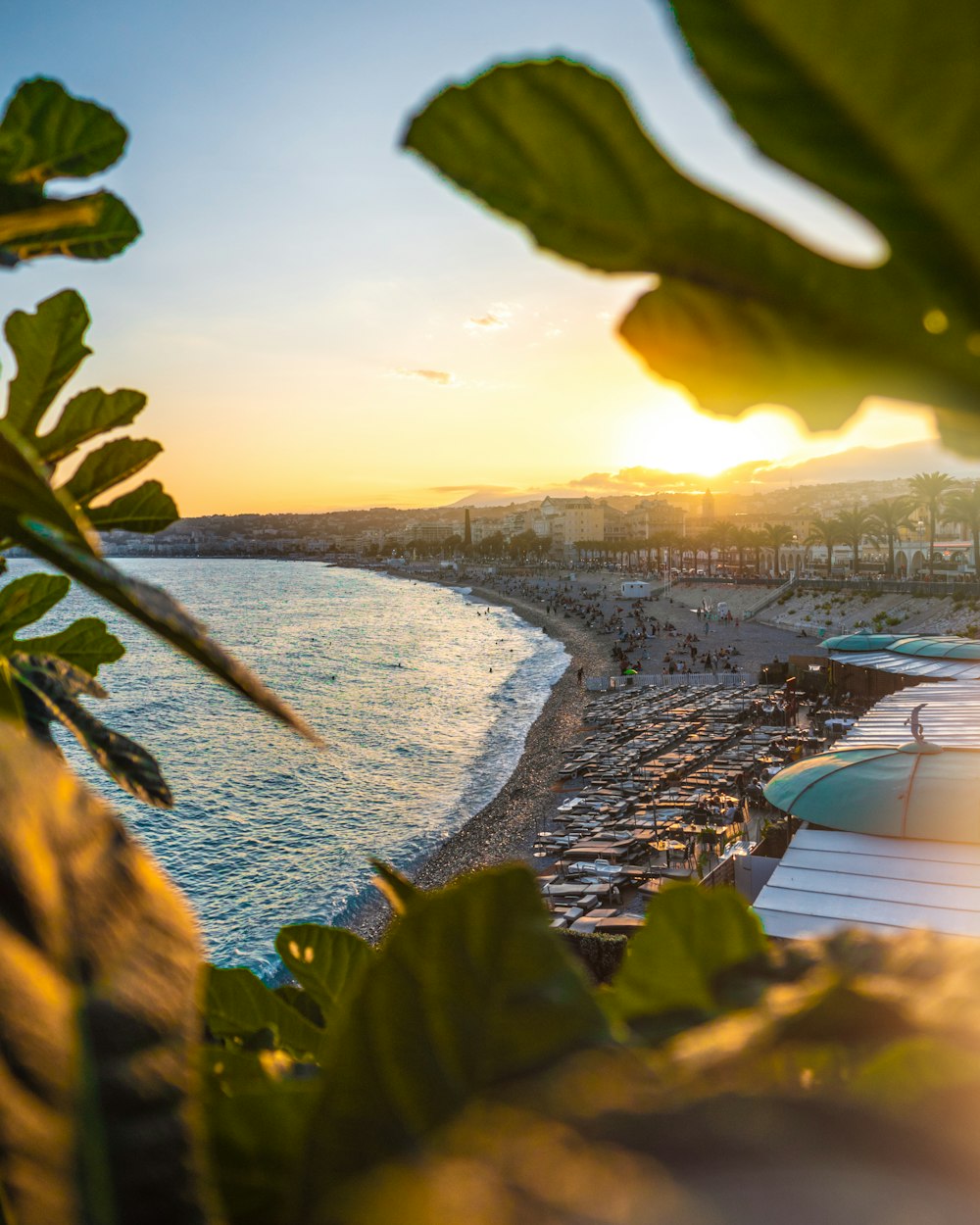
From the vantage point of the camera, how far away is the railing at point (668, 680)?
37.2 m

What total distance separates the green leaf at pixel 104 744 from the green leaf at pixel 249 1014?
196 mm

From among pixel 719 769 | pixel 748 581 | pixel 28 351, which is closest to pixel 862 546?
pixel 748 581

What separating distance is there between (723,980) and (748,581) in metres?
65.0

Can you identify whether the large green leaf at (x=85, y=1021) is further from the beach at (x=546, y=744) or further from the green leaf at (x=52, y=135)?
the beach at (x=546, y=744)

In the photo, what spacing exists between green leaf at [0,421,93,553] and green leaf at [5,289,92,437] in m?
0.68

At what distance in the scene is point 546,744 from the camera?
31.6 m

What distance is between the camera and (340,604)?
89.4m

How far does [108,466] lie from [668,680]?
39495 mm

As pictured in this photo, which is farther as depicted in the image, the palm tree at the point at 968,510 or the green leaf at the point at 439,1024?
the palm tree at the point at 968,510

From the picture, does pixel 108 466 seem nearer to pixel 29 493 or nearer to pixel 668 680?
pixel 29 493

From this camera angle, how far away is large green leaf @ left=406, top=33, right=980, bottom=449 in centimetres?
28

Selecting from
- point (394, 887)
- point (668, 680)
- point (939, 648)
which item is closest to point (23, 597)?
point (394, 887)

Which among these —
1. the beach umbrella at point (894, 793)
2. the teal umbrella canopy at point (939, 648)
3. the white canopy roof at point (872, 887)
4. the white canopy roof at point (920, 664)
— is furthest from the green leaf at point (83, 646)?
the teal umbrella canopy at point (939, 648)

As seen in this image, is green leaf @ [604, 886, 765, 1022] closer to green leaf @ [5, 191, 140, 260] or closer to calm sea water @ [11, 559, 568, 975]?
green leaf @ [5, 191, 140, 260]
